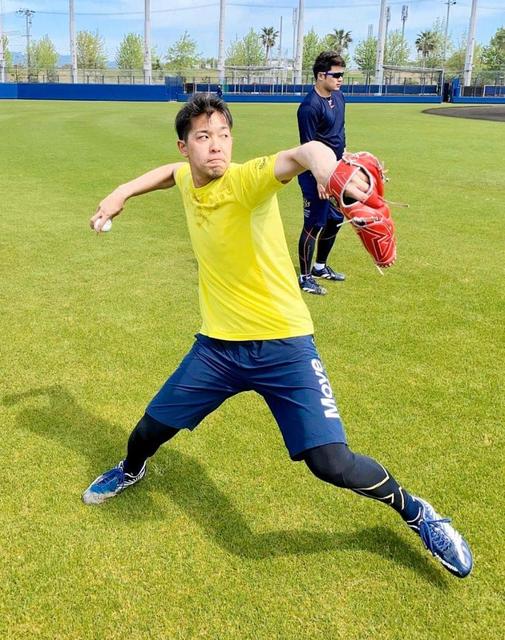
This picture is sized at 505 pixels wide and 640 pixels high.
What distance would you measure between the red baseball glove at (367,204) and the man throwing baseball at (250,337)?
435 millimetres

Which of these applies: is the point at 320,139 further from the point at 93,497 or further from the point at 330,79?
the point at 93,497

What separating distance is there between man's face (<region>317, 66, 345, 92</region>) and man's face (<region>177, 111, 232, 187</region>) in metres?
4.13

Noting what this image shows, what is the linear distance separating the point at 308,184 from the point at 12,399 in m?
4.00

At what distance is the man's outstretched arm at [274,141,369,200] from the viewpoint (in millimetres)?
2357

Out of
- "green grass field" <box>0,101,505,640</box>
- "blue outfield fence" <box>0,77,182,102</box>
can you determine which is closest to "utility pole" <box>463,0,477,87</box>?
"blue outfield fence" <box>0,77,182,102</box>

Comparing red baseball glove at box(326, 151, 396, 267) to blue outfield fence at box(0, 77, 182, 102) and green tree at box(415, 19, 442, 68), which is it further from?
green tree at box(415, 19, 442, 68)

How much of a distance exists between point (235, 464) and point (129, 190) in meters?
1.83

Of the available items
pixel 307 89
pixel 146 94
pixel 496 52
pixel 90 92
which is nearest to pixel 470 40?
pixel 307 89

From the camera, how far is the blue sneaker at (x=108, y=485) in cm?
360

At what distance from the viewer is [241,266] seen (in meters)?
3.05

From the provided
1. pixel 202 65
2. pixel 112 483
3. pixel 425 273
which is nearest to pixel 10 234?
pixel 425 273

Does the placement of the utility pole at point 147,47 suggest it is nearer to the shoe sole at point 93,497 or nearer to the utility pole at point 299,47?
the utility pole at point 299,47

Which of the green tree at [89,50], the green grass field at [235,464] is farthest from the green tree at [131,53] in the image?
the green grass field at [235,464]

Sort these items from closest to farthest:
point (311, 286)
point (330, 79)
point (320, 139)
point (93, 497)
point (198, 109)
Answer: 1. point (198, 109)
2. point (93, 497)
3. point (330, 79)
4. point (320, 139)
5. point (311, 286)
